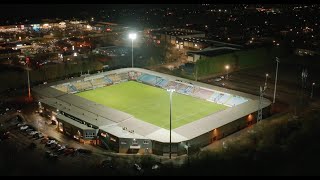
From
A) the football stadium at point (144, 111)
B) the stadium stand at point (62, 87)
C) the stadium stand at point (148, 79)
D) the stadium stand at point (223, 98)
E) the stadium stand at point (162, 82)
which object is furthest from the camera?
the stadium stand at point (148, 79)

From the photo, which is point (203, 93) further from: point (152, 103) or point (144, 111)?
point (144, 111)

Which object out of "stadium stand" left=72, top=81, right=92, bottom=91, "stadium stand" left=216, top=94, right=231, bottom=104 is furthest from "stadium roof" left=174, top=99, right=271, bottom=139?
"stadium stand" left=72, top=81, right=92, bottom=91

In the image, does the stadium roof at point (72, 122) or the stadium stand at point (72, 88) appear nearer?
the stadium roof at point (72, 122)

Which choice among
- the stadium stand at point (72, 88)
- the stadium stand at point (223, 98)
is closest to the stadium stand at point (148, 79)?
the stadium stand at point (72, 88)

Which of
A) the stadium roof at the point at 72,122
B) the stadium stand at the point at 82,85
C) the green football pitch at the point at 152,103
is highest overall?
the stadium stand at the point at 82,85

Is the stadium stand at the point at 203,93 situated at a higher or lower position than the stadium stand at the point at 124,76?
lower

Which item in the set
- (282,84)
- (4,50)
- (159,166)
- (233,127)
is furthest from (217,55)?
(4,50)

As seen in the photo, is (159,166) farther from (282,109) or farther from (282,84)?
(282,84)

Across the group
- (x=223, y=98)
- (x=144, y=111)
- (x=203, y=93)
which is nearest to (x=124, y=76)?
(x=203, y=93)

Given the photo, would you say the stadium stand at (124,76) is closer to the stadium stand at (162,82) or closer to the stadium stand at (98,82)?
the stadium stand at (98,82)
